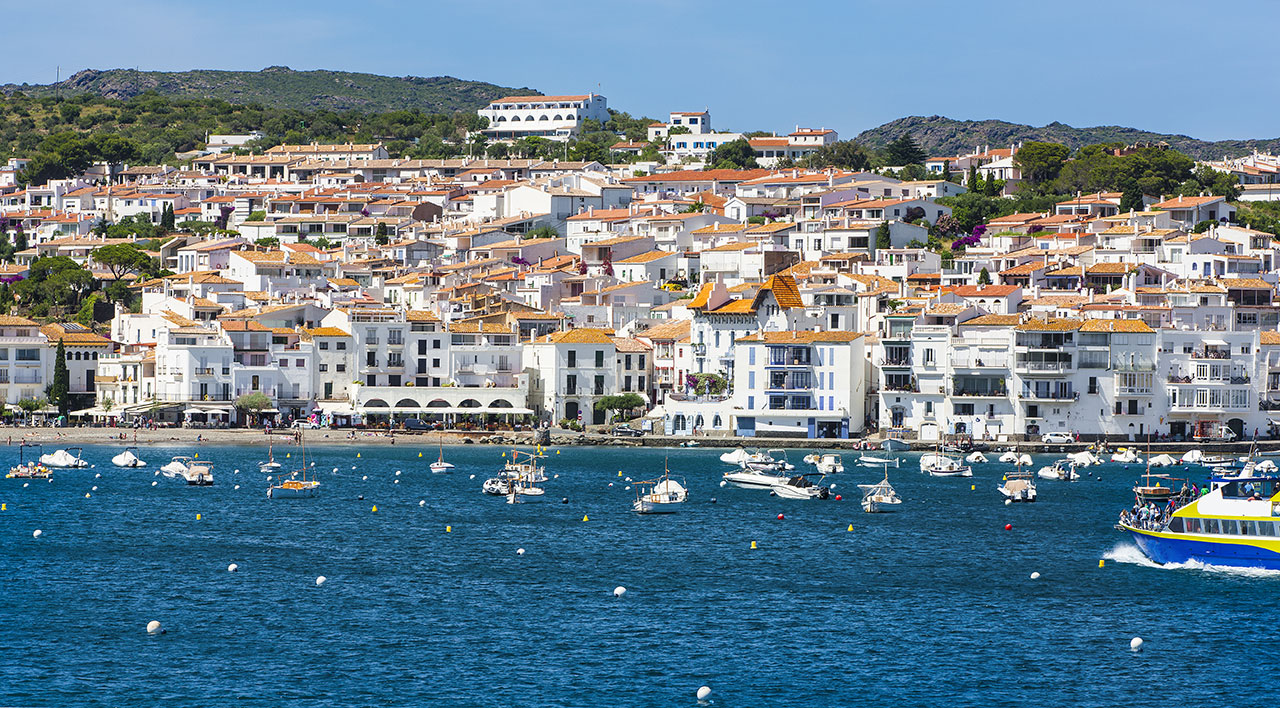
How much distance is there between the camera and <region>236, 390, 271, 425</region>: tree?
96938mm

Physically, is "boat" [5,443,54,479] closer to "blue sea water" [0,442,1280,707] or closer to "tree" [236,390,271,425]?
"blue sea water" [0,442,1280,707]

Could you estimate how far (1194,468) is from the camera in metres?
83.9

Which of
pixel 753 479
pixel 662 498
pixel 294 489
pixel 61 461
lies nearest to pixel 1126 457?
pixel 753 479

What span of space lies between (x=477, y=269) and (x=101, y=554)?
2739 inches

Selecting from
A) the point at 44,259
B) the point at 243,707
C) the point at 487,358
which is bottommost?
the point at 243,707

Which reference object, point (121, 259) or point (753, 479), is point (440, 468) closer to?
point (753, 479)

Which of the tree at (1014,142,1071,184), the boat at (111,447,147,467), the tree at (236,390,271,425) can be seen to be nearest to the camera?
the boat at (111,447,147,467)

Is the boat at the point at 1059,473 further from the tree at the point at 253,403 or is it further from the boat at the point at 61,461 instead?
the boat at the point at 61,461

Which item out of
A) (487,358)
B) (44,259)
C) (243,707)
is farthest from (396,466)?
(44,259)

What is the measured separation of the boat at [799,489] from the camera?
71.2 meters

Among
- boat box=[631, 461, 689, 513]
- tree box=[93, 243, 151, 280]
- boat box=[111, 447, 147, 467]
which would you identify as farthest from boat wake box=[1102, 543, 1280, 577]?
tree box=[93, 243, 151, 280]

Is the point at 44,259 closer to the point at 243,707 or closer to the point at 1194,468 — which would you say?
the point at 1194,468

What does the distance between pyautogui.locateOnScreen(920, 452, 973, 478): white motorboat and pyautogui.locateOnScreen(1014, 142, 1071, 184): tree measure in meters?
76.4

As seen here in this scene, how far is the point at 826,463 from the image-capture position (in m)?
80.4
